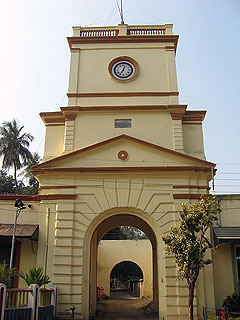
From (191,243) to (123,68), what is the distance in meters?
10.4

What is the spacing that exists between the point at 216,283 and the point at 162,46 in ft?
40.0

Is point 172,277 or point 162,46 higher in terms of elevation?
point 162,46

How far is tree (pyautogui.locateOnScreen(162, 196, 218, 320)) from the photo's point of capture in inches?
450

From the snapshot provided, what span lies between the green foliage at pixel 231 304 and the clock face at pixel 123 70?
11.4m

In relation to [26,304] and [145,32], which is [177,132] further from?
[26,304]

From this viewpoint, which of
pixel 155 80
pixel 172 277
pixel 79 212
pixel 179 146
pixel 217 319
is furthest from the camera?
pixel 155 80

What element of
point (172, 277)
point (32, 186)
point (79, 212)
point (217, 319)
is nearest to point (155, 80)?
point (79, 212)

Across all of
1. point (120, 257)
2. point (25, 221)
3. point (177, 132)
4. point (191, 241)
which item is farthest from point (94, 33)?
point (120, 257)

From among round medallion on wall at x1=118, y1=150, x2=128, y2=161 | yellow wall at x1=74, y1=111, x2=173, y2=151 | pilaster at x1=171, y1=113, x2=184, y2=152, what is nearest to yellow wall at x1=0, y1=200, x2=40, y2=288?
yellow wall at x1=74, y1=111, x2=173, y2=151

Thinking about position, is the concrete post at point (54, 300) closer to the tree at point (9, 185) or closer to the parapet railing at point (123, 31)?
the parapet railing at point (123, 31)

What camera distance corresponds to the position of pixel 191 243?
11555 mm

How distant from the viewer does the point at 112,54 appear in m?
18.4

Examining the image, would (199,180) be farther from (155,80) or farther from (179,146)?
(155,80)

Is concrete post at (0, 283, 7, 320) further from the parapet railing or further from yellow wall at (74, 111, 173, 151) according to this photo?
the parapet railing
